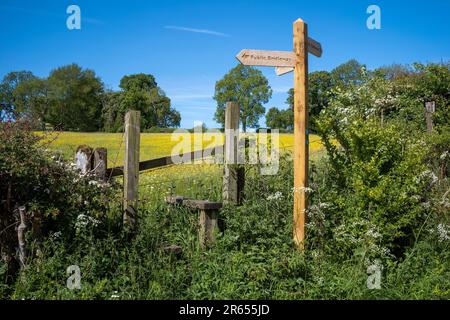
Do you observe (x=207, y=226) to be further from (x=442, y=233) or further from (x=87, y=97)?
(x=87, y=97)

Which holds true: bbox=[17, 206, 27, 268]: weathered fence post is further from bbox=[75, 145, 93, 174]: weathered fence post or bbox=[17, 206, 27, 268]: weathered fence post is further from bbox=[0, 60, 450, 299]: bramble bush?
bbox=[75, 145, 93, 174]: weathered fence post

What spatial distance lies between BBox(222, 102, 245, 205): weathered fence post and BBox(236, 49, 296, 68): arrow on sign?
1.11m

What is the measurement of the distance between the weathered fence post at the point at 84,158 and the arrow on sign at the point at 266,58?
2.52m

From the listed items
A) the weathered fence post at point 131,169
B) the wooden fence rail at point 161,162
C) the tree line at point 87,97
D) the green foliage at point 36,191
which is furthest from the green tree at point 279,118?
the green foliage at point 36,191

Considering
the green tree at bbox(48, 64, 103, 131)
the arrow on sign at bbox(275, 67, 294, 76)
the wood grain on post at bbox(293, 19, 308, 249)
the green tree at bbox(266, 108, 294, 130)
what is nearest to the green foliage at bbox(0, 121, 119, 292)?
the wood grain on post at bbox(293, 19, 308, 249)

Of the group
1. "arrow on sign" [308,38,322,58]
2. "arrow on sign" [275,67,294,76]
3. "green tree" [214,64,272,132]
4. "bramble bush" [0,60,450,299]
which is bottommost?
"bramble bush" [0,60,450,299]

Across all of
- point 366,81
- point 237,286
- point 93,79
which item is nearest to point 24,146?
point 237,286

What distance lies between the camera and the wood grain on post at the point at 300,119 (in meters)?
6.57

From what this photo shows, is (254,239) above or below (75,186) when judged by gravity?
below

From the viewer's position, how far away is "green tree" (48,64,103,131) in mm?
61312

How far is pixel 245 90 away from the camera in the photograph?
71375mm

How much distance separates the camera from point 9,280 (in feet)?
18.1
